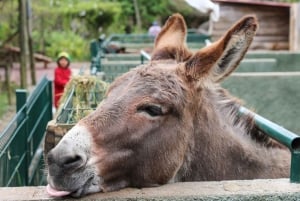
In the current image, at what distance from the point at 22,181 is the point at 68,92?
1064 millimetres

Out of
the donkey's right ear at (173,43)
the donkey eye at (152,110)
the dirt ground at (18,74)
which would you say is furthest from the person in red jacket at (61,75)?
the donkey eye at (152,110)

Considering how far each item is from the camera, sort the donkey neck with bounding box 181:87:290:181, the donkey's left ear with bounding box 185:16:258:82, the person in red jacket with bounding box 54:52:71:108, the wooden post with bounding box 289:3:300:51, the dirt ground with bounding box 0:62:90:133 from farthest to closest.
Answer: the wooden post with bounding box 289:3:300:51 < the dirt ground with bounding box 0:62:90:133 < the person in red jacket with bounding box 54:52:71:108 < the donkey neck with bounding box 181:87:290:181 < the donkey's left ear with bounding box 185:16:258:82

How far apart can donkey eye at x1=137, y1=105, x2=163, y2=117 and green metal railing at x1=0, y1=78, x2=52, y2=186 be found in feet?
5.37

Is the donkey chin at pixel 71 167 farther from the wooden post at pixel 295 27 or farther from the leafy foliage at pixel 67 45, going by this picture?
the leafy foliage at pixel 67 45

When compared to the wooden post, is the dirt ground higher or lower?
lower

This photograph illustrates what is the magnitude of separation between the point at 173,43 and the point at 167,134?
853 mm

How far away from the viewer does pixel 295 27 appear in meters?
15.2

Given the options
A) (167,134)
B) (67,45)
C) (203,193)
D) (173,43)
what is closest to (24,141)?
(173,43)

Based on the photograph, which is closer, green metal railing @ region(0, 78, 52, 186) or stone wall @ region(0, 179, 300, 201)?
stone wall @ region(0, 179, 300, 201)

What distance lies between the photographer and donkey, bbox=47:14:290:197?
3059mm

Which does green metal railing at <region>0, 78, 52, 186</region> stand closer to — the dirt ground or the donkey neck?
Result: the donkey neck

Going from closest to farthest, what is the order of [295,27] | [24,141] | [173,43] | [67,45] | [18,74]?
[173,43] → [24,141] → [295,27] → [18,74] → [67,45]

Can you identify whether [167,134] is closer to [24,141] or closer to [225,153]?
[225,153]

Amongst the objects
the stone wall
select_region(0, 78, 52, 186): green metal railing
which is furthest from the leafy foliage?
the stone wall
